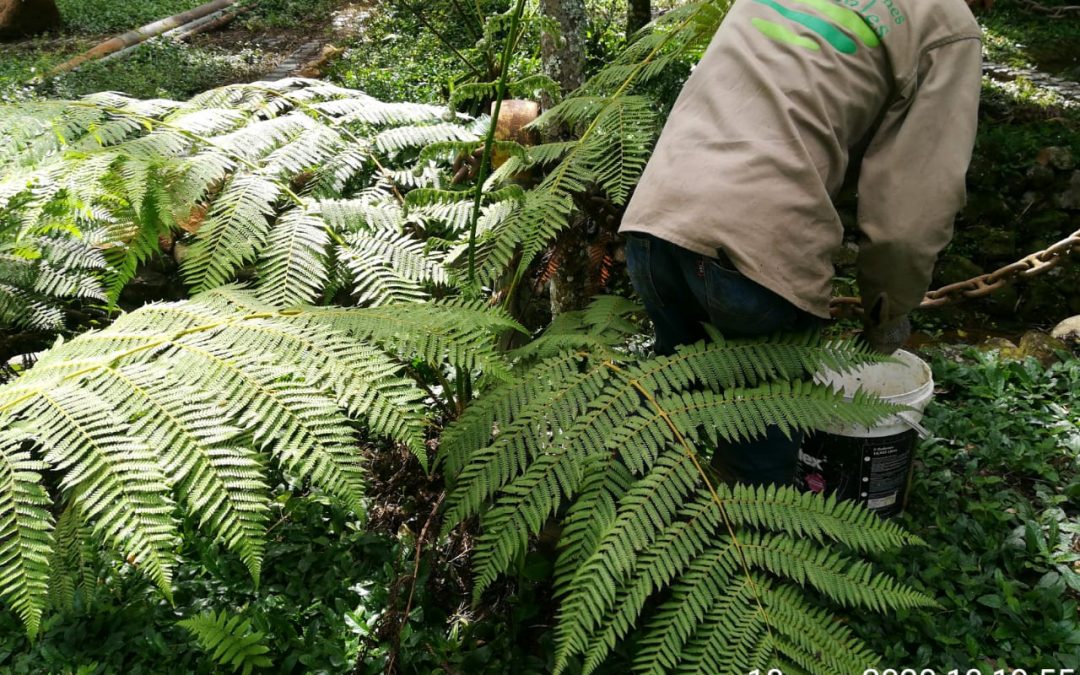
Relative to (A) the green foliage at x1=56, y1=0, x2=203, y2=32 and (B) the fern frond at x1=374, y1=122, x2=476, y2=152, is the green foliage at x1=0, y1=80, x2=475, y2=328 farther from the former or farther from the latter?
(A) the green foliage at x1=56, y1=0, x2=203, y2=32

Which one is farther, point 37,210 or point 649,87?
point 649,87

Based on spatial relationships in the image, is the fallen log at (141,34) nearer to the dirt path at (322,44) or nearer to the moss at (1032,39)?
the dirt path at (322,44)

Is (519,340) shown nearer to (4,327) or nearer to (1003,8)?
(4,327)

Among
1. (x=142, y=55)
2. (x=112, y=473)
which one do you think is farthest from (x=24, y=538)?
(x=142, y=55)

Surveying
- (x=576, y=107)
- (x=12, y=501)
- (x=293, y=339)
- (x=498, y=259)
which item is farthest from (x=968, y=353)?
(x=12, y=501)

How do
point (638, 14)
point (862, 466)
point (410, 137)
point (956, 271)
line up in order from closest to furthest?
1. point (862, 466)
2. point (410, 137)
3. point (956, 271)
4. point (638, 14)

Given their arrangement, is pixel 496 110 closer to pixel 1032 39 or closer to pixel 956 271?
pixel 956 271

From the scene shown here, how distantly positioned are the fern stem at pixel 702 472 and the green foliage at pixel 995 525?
1.05 metres

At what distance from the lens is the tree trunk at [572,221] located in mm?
2728

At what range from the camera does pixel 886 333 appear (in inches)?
80.4

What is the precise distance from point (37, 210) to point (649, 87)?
3.17 metres

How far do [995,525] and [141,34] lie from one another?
12184 millimetres

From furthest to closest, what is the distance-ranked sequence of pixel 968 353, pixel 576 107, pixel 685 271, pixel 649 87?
pixel 649 87 < pixel 968 353 < pixel 576 107 < pixel 685 271

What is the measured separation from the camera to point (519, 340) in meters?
2.74
